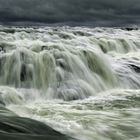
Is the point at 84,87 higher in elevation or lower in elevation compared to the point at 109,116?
higher

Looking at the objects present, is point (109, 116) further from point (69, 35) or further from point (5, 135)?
point (69, 35)

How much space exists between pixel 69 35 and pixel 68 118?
1366cm

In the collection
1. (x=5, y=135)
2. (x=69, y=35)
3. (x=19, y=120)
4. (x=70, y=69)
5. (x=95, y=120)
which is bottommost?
(x=5, y=135)

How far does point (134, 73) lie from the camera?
1487cm

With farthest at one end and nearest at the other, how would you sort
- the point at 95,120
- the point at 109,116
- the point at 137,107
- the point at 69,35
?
the point at 69,35 < the point at 137,107 < the point at 109,116 < the point at 95,120

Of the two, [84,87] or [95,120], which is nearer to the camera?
[95,120]

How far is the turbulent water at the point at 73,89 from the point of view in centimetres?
762

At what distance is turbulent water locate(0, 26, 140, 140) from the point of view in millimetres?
7617

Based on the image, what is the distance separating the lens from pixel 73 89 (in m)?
11.9

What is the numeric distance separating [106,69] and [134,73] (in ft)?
4.87

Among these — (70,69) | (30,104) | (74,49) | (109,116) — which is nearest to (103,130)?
(109,116)

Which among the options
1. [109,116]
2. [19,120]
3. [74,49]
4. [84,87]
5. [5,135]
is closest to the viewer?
[5,135]

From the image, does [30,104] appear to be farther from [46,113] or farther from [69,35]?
[69,35]

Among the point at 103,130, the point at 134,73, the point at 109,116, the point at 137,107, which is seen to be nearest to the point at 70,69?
the point at 134,73
